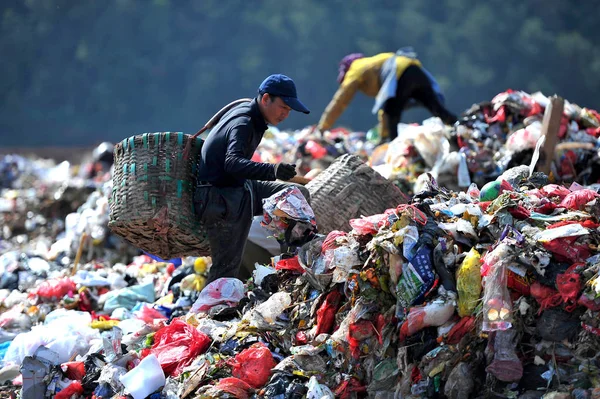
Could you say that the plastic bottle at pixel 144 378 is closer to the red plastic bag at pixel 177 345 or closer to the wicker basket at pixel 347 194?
the red plastic bag at pixel 177 345

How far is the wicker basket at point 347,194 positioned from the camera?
477cm

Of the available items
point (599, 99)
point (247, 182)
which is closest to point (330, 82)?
point (599, 99)

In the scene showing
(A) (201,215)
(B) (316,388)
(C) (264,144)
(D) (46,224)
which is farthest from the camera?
(D) (46,224)

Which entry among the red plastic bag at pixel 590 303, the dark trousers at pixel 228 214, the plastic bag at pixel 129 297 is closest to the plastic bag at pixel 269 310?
the dark trousers at pixel 228 214

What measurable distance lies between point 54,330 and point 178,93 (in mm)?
18812

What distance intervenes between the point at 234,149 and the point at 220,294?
79cm

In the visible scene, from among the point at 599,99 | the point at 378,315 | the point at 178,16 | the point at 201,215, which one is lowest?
the point at 599,99

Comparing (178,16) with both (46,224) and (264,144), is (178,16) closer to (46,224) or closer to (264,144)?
(46,224)

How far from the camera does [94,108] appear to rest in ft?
77.0

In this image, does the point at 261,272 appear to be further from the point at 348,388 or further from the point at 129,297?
the point at 129,297

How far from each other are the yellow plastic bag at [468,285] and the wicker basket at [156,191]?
1597 millimetres

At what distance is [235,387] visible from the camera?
3.54m

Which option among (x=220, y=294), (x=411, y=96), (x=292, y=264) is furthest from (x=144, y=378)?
(x=411, y=96)

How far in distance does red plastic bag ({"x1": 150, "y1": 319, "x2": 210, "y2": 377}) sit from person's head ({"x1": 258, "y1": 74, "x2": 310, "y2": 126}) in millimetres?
1214
